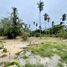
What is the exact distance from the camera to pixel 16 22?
4941cm

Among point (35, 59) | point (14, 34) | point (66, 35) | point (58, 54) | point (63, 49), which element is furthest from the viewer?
point (14, 34)

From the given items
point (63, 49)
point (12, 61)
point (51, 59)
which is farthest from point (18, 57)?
point (63, 49)

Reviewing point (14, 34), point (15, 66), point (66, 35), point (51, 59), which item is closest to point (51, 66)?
A: point (51, 59)

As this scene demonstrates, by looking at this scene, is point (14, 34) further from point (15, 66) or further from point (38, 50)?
point (15, 66)

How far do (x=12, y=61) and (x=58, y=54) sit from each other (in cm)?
494

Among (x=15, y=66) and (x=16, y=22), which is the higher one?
(x=16, y=22)

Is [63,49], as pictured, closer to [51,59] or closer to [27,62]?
[51,59]

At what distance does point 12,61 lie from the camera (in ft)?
72.8

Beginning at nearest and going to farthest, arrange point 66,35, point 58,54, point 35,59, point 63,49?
1. point 35,59
2. point 58,54
3. point 63,49
4. point 66,35

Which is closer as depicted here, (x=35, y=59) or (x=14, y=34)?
(x=35, y=59)

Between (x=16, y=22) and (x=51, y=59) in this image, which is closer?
(x=51, y=59)

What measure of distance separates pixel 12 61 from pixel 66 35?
21.9 meters

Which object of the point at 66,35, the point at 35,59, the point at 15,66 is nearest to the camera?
the point at 15,66

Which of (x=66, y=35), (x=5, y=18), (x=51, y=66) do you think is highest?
(x=5, y=18)
